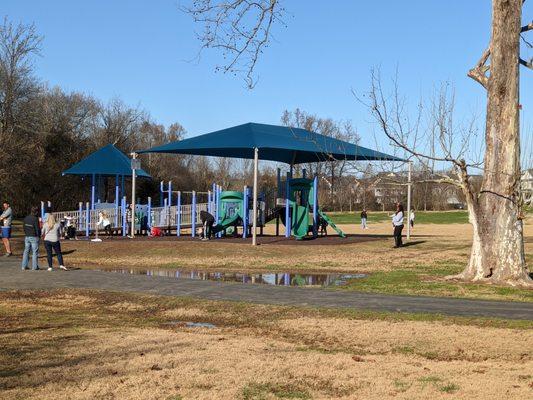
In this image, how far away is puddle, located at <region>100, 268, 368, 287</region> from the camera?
16766 mm

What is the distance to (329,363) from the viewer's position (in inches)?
290

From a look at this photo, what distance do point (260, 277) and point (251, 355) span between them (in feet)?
33.9

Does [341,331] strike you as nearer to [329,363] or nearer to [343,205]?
[329,363]

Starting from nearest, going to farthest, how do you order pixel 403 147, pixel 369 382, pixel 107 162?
pixel 369 382 → pixel 403 147 → pixel 107 162

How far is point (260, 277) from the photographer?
59.2ft

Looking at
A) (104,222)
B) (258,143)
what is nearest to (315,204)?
(258,143)

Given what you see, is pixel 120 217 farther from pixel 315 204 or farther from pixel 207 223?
pixel 315 204

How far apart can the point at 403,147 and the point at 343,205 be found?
8600 cm

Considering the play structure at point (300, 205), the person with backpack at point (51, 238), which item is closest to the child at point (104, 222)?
the play structure at point (300, 205)

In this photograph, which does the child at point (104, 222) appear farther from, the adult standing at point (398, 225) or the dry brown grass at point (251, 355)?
the dry brown grass at point (251, 355)

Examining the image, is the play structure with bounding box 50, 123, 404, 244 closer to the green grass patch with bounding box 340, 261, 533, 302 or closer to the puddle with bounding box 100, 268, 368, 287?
the puddle with bounding box 100, 268, 368, 287

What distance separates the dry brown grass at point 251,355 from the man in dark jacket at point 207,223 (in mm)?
17198

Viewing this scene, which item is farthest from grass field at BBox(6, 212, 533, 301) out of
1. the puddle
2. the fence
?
the fence

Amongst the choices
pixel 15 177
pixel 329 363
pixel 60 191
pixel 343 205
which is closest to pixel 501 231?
pixel 329 363
